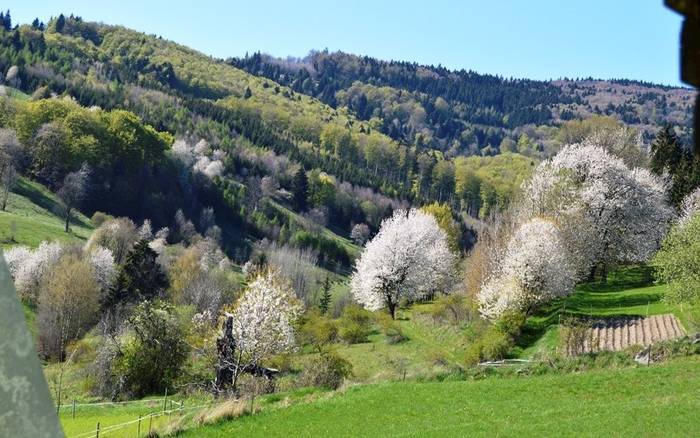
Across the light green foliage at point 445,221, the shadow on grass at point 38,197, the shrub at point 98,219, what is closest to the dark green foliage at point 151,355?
the light green foliage at point 445,221

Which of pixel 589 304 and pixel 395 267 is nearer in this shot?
pixel 589 304

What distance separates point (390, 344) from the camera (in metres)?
47.4

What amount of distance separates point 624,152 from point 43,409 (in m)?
83.0

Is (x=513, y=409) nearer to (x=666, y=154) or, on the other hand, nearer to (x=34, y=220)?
(x=666, y=154)

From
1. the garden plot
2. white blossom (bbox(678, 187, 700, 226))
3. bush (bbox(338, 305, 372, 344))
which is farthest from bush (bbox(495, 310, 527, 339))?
white blossom (bbox(678, 187, 700, 226))

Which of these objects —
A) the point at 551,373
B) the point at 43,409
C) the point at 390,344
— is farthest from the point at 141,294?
the point at 43,409

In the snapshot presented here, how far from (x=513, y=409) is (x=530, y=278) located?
20.4 m

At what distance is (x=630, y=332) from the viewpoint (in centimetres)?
3597

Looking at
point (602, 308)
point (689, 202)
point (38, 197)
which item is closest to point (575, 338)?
point (602, 308)

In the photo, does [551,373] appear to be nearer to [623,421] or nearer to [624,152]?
[623,421]

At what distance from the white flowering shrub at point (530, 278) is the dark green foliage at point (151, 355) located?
21007 millimetres

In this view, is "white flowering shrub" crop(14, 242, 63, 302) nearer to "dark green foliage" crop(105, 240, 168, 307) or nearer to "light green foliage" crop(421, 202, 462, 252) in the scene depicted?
"dark green foliage" crop(105, 240, 168, 307)

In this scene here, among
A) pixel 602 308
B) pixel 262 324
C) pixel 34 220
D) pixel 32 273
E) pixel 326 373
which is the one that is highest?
pixel 602 308

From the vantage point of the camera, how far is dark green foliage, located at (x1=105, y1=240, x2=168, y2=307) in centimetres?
6700
